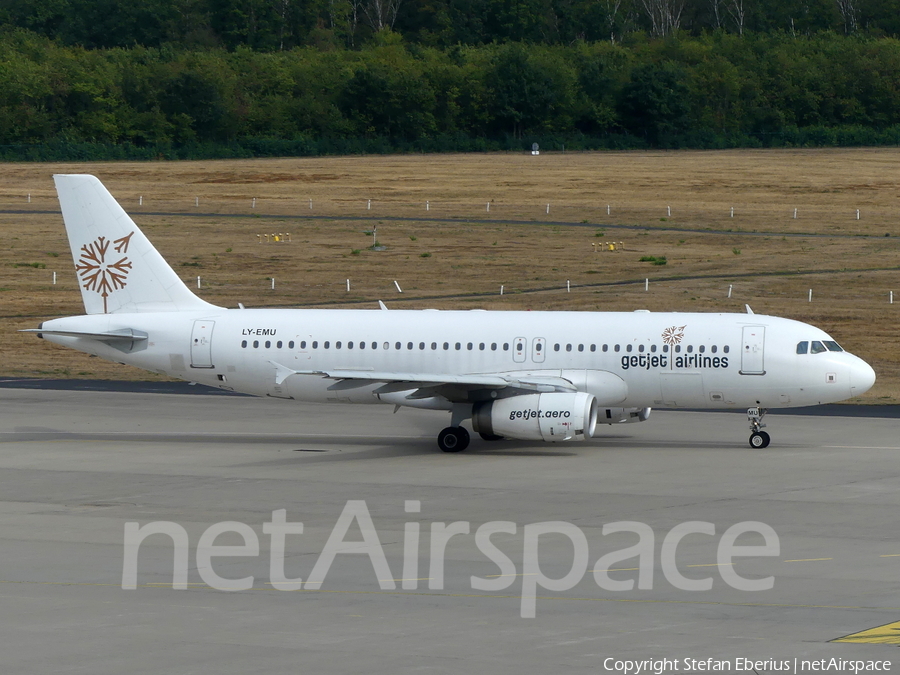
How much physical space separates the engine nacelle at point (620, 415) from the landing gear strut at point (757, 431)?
3417 mm

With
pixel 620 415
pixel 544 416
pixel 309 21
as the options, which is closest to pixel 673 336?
pixel 620 415

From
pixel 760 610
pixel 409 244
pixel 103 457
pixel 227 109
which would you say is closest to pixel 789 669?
pixel 760 610

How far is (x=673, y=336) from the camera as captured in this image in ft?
140

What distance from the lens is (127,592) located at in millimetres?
23969

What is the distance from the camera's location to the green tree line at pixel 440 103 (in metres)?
147

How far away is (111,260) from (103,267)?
37 centimetres

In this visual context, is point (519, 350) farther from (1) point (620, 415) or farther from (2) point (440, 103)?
(2) point (440, 103)

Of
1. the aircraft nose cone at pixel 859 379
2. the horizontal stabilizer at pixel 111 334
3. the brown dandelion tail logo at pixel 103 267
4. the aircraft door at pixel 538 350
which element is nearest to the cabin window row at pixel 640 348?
the aircraft door at pixel 538 350

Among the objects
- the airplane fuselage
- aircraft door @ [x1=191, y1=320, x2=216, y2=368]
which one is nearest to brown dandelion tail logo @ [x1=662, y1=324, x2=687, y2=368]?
the airplane fuselage

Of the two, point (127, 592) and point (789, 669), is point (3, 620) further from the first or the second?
point (789, 669)

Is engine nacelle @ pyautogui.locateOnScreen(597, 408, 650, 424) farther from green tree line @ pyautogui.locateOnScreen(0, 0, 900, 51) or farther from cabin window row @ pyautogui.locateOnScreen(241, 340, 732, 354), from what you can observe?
green tree line @ pyautogui.locateOnScreen(0, 0, 900, 51)

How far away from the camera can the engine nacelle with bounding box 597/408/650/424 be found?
44219mm

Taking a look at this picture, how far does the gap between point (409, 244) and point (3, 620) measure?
2884 inches

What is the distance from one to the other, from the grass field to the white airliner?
1542cm
